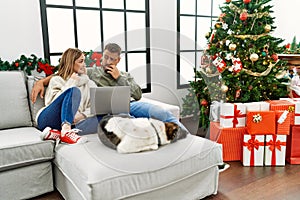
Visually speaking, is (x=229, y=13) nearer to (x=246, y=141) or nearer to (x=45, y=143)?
(x=246, y=141)

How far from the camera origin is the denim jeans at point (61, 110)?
1.76 metres

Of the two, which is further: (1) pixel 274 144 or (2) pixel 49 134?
(1) pixel 274 144

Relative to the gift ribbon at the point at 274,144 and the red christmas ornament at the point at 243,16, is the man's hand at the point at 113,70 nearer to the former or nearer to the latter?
the gift ribbon at the point at 274,144

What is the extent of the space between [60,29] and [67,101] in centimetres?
115

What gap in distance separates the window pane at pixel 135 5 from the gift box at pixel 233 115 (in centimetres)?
155

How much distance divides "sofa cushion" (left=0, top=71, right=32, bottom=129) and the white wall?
1.05 ft

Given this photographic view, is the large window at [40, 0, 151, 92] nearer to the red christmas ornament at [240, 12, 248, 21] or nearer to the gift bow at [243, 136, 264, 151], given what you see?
the red christmas ornament at [240, 12, 248, 21]

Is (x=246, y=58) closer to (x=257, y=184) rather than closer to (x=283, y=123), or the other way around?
(x=283, y=123)

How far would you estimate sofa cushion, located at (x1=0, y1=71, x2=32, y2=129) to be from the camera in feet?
6.49

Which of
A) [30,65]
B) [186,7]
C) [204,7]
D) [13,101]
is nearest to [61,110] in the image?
[13,101]

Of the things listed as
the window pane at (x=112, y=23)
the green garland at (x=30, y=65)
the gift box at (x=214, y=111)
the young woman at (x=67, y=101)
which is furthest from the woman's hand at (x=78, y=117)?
the window pane at (x=112, y=23)

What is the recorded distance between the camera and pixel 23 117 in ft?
6.72

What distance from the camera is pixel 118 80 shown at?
5.17 feet

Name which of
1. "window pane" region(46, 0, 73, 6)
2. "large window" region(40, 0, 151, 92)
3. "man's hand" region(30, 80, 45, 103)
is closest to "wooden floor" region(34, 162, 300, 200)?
"man's hand" region(30, 80, 45, 103)
